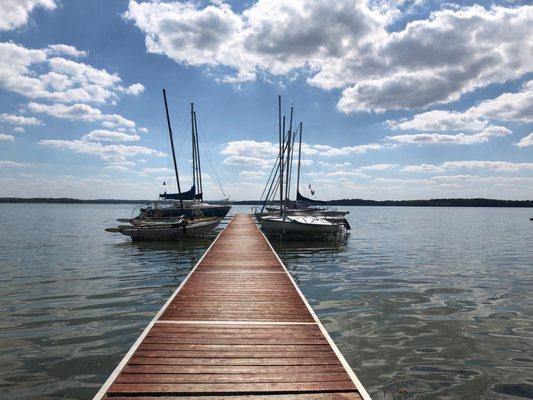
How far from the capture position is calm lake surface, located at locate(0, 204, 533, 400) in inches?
278

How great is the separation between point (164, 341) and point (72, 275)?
476 inches

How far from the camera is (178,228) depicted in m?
29.5

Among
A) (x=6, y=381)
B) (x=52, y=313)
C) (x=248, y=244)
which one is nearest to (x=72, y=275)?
(x=52, y=313)

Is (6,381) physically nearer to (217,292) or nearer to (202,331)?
(202,331)

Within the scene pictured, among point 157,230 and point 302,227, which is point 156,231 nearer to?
point 157,230

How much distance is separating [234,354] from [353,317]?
A: 5522 millimetres

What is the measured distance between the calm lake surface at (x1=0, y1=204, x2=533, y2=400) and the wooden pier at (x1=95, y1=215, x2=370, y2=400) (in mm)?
1279

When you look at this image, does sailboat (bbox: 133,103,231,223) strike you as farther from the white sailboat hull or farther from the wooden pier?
the wooden pier

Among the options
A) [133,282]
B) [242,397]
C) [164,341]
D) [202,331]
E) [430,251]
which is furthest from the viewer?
[430,251]

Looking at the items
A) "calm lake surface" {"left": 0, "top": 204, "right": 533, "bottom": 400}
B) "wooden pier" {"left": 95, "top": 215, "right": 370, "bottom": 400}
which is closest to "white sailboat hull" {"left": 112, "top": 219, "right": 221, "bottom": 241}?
"calm lake surface" {"left": 0, "top": 204, "right": 533, "bottom": 400}

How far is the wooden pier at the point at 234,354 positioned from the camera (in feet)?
16.4

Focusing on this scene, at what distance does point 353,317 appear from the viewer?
10.8m

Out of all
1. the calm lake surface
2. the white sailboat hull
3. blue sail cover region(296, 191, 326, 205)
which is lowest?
the calm lake surface

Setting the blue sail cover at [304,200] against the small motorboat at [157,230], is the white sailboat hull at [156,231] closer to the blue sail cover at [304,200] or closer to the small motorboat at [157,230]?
the small motorboat at [157,230]
